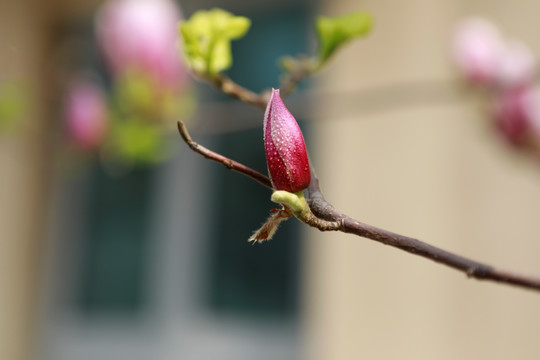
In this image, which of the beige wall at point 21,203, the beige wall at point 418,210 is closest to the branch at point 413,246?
the beige wall at point 418,210

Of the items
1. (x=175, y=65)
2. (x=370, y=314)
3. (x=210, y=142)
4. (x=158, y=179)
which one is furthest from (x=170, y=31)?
(x=158, y=179)

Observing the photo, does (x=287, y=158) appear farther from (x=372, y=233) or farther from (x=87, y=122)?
(x=87, y=122)

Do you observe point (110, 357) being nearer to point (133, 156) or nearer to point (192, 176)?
point (192, 176)

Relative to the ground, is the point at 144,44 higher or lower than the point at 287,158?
higher

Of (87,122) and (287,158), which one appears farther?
(87,122)

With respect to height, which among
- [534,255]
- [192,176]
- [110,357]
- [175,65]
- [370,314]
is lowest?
[110,357]

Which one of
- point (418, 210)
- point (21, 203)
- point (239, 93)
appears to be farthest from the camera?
point (21, 203)

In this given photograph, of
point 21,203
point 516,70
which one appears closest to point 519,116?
point 516,70

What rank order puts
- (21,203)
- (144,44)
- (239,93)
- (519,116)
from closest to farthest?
(239,93)
(519,116)
(144,44)
(21,203)
